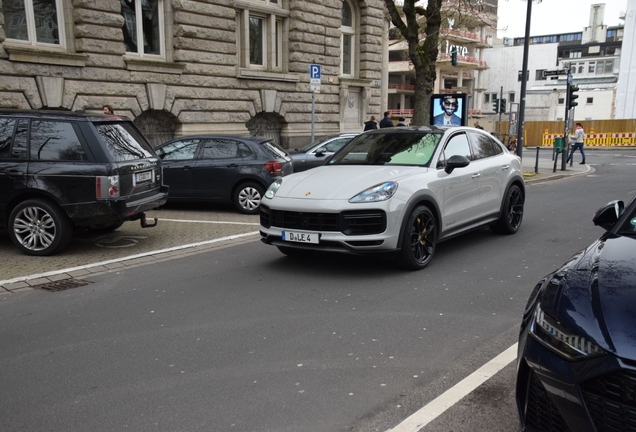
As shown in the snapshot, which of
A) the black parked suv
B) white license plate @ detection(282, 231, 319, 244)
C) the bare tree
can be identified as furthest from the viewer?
the bare tree

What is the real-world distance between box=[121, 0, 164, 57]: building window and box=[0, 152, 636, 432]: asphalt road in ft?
42.4

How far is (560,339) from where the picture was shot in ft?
8.69

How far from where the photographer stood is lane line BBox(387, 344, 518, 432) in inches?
133

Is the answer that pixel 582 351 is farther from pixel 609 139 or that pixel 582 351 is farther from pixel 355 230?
pixel 609 139

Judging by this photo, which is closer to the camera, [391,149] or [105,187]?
[105,187]

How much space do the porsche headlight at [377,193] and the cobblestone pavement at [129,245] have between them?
9.83 ft

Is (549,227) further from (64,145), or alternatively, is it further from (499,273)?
(64,145)

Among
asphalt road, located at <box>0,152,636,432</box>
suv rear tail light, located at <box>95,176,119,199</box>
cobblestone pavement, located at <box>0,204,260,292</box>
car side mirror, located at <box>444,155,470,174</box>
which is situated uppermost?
car side mirror, located at <box>444,155,470,174</box>

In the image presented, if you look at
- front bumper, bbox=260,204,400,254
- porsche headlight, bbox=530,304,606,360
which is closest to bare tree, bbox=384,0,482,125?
front bumper, bbox=260,204,400,254

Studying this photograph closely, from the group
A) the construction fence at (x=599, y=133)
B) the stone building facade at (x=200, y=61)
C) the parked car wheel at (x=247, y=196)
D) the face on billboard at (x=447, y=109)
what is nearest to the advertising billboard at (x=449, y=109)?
the face on billboard at (x=447, y=109)

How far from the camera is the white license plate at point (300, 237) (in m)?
6.45

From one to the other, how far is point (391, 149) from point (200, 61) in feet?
44.9

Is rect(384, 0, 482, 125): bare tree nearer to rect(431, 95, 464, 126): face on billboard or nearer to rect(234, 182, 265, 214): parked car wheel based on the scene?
rect(431, 95, 464, 126): face on billboard

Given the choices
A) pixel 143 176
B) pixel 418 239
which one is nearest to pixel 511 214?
Answer: pixel 418 239
